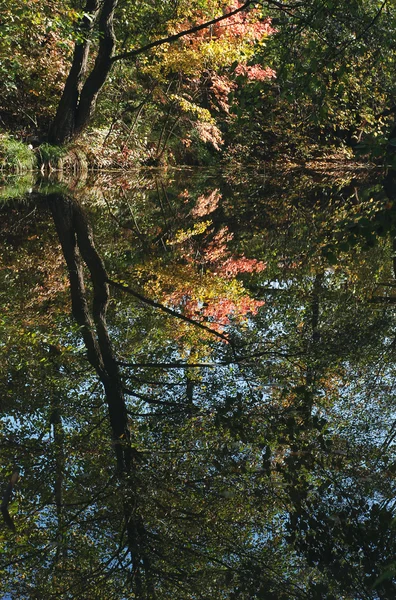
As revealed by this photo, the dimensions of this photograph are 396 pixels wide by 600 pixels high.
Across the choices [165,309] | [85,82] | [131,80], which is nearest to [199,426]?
[165,309]

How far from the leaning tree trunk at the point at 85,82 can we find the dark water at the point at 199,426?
9.14m

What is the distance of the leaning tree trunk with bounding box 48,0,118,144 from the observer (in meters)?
14.8

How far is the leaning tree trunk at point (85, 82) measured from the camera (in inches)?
584

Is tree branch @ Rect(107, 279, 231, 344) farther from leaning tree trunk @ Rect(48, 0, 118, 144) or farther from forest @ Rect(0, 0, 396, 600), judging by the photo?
leaning tree trunk @ Rect(48, 0, 118, 144)

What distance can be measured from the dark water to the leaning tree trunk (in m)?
9.14

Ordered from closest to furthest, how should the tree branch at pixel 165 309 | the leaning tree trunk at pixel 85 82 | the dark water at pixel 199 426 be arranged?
the dark water at pixel 199 426, the tree branch at pixel 165 309, the leaning tree trunk at pixel 85 82

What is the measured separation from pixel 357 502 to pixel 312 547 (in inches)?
11.9

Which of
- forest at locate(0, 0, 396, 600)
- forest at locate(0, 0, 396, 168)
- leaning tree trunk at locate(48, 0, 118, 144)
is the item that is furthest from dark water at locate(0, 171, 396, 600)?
leaning tree trunk at locate(48, 0, 118, 144)

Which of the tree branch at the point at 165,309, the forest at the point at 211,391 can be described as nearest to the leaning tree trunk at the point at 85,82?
the forest at the point at 211,391

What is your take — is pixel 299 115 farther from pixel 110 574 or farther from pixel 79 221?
pixel 110 574

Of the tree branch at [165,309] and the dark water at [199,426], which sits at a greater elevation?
the tree branch at [165,309]

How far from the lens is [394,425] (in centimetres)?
315

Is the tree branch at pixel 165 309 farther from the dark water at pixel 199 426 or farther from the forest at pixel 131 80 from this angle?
the forest at pixel 131 80

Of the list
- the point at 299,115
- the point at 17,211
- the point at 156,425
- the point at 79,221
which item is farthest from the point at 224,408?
the point at 299,115
